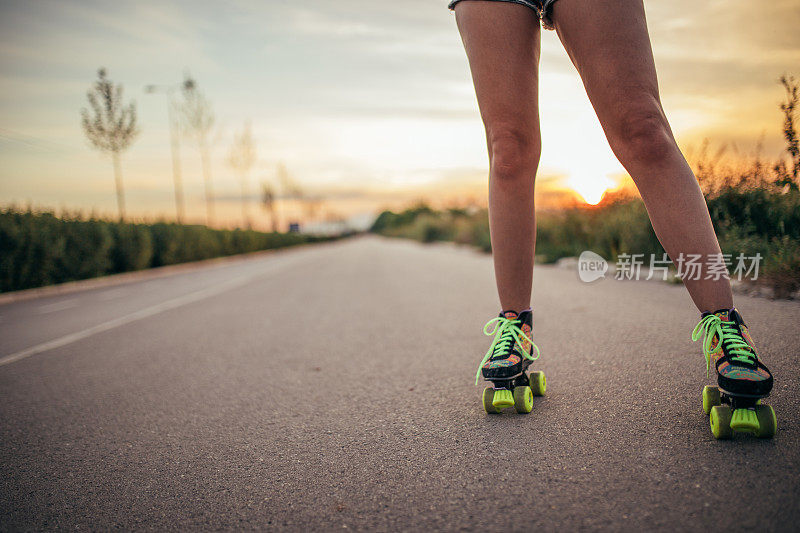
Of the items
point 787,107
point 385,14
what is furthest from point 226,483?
point 787,107

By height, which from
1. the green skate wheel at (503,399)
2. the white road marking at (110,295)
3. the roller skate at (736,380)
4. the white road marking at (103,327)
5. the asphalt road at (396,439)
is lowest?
the white road marking at (110,295)

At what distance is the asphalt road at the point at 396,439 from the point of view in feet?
3.56

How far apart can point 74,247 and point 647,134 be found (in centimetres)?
1497

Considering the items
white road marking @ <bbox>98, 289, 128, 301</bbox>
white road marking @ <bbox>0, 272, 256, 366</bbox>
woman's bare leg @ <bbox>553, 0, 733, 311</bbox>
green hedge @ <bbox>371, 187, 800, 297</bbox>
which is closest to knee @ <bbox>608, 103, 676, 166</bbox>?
woman's bare leg @ <bbox>553, 0, 733, 311</bbox>

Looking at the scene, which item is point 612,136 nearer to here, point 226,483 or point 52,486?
point 226,483

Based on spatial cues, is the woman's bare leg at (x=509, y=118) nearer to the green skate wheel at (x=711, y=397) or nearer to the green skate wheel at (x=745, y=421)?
the green skate wheel at (x=711, y=397)

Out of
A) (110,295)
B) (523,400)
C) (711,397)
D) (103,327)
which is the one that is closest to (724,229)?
(711,397)

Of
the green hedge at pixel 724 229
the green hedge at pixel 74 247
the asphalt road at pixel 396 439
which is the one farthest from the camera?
the green hedge at pixel 74 247

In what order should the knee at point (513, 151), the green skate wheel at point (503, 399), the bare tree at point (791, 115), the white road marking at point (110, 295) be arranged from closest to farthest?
the green skate wheel at point (503, 399) < the knee at point (513, 151) < the bare tree at point (791, 115) < the white road marking at point (110, 295)

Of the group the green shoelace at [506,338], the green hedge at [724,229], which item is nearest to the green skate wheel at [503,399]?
the green shoelace at [506,338]

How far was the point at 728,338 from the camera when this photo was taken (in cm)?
135

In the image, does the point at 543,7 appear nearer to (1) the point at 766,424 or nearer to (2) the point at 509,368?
(2) the point at 509,368

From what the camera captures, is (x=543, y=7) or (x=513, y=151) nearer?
(x=543, y=7)

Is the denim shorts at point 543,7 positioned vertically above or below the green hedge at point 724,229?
above
